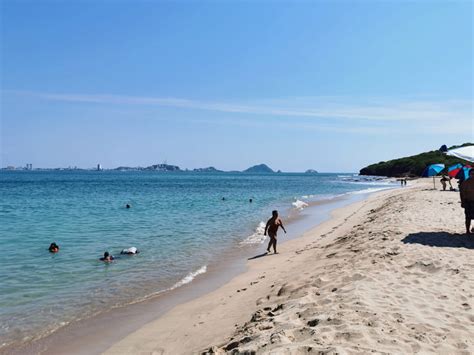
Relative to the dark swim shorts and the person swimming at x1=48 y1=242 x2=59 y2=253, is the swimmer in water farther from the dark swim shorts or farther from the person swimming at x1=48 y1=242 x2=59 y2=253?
the dark swim shorts

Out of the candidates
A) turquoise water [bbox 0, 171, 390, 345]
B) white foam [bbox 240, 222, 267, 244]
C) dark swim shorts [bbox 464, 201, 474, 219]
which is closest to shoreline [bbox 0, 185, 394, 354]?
turquoise water [bbox 0, 171, 390, 345]

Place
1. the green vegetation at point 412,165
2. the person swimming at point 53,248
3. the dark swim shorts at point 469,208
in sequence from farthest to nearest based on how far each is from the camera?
the green vegetation at point 412,165
the person swimming at point 53,248
the dark swim shorts at point 469,208

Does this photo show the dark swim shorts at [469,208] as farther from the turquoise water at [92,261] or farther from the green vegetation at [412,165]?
the green vegetation at [412,165]

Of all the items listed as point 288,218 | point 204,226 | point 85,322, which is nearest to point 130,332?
point 85,322

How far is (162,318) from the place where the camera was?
8125mm

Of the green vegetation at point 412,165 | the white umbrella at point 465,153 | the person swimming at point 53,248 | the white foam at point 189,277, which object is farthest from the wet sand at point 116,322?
the green vegetation at point 412,165

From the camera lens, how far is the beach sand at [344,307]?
4.97 m

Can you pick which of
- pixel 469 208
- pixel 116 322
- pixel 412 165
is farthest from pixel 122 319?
pixel 412 165

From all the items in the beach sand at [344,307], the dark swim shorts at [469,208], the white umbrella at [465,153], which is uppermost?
the white umbrella at [465,153]

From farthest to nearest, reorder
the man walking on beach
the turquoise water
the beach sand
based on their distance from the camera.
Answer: the man walking on beach
the turquoise water
the beach sand

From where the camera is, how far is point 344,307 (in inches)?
236

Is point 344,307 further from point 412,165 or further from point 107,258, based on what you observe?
point 412,165

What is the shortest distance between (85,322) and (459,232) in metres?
10.7

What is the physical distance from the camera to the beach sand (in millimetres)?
4973
